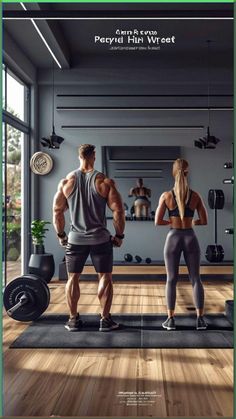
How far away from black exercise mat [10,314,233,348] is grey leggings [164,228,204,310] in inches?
6.9

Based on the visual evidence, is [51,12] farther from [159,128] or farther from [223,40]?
[159,128]

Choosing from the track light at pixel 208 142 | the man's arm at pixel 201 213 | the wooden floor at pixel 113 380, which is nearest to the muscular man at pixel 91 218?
the wooden floor at pixel 113 380

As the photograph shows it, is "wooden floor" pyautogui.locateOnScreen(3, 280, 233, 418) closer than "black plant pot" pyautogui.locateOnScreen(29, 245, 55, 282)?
Yes

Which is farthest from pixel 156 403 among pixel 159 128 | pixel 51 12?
pixel 159 128

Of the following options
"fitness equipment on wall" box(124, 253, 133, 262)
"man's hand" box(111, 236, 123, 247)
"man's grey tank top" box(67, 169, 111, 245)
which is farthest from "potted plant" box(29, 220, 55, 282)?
"fitness equipment on wall" box(124, 253, 133, 262)

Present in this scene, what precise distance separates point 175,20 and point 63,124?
126 centimetres

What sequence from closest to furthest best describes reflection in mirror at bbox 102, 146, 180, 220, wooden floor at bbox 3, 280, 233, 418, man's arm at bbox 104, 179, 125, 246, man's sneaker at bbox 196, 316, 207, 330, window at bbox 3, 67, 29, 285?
1. wooden floor at bbox 3, 280, 233, 418
2. window at bbox 3, 67, 29, 285
3. man's arm at bbox 104, 179, 125, 246
4. man's sneaker at bbox 196, 316, 207, 330
5. reflection in mirror at bbox 102, 146, 180, 220

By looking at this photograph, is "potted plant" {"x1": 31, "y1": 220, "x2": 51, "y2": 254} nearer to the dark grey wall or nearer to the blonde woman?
the dark grey wall

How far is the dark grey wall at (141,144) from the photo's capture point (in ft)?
9.19

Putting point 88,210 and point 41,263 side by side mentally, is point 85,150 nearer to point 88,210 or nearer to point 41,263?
point 88,210

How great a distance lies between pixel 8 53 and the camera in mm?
2057

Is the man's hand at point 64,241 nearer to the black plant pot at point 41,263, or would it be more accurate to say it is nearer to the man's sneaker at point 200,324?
the black plant pot at point 41,263

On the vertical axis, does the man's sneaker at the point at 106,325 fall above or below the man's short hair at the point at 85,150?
below

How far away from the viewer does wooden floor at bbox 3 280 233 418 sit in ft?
5.34
